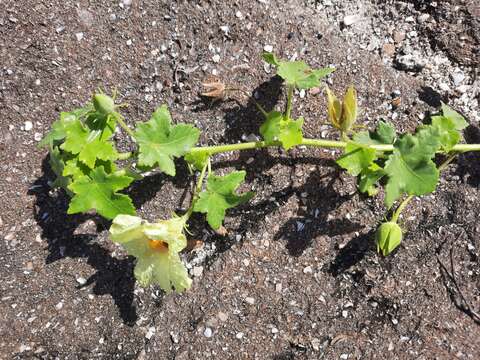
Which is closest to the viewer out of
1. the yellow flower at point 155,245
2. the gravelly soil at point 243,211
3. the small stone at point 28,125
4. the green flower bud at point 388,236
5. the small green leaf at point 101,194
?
the yellow flower at point 155,245

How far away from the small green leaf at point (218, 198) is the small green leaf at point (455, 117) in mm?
802

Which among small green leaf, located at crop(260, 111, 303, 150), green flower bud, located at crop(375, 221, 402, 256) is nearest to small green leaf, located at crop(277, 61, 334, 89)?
small green leaf, located at crop(260, 111, 303, 150)

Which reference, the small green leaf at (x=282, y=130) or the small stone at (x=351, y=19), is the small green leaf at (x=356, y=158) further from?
the small stone at (x=351, y=19)

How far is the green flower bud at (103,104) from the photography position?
1784mm

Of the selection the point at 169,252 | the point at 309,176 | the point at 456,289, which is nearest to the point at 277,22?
the point at 309,176

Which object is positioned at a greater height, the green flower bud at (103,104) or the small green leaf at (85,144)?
the green flower bud at (103,104)

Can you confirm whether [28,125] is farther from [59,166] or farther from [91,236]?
[91,236]

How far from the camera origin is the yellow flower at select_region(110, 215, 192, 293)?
1.72m

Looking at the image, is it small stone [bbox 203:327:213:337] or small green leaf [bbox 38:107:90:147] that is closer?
small green leaf [bbox 38:107:90:147]

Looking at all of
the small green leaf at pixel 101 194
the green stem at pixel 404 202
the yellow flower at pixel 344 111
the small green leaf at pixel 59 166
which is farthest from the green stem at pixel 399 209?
the small green leaf at pixel 59 166

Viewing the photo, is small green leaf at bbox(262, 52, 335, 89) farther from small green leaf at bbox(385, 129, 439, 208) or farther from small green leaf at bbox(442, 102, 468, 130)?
small green leaf at bbox(442, 102, 468, 130)

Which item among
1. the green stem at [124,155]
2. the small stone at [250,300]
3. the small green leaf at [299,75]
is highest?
the small green leaf at [299,75]

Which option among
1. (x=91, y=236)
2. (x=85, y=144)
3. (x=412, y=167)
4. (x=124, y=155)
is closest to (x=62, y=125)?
(x=85, y=144)

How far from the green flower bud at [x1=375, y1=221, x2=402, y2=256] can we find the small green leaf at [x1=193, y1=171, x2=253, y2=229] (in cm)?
50
